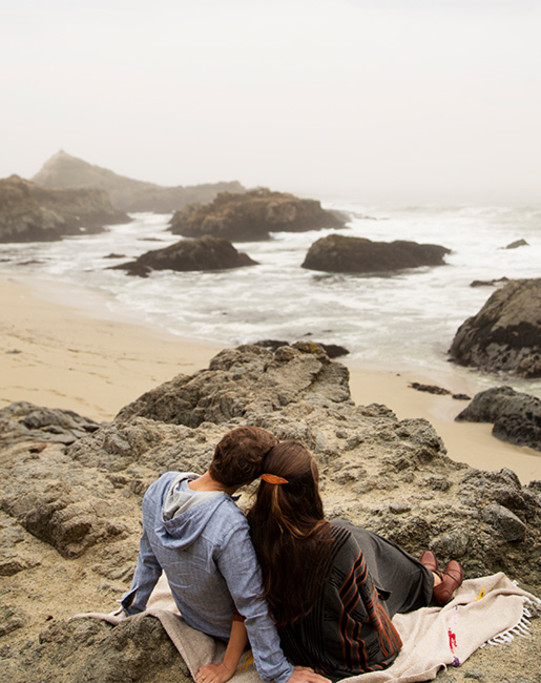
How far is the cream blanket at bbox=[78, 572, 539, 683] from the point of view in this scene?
7.65 ft

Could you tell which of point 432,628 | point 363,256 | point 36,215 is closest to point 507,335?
point 432,628

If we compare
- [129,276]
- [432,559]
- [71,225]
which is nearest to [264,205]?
[71,225]

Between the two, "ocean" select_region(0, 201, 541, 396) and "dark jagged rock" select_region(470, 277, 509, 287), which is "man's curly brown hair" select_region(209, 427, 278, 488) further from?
"dark jagged rock" select_region(470, 277, 509, 287)

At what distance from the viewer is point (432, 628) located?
255cm

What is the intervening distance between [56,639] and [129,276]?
65.8 feet

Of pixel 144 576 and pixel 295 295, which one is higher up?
pixel 144 576

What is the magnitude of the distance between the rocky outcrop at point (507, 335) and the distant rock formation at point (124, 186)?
50280 mm

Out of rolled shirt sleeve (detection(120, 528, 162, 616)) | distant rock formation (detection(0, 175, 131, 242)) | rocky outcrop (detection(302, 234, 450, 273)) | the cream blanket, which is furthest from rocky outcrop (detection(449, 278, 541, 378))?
distant rock formation (detection(0, 175, 131, 242))

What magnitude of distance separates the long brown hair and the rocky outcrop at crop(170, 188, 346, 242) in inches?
1291

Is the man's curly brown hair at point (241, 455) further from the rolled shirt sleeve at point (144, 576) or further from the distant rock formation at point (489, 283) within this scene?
the distant rock formation at point (489, 283)

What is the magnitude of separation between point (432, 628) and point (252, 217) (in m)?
34.9

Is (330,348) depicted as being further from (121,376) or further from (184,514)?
(184,514)

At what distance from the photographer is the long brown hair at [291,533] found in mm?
2205

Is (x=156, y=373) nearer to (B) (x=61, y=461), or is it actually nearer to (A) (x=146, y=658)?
(B) (x=61, y=461)
